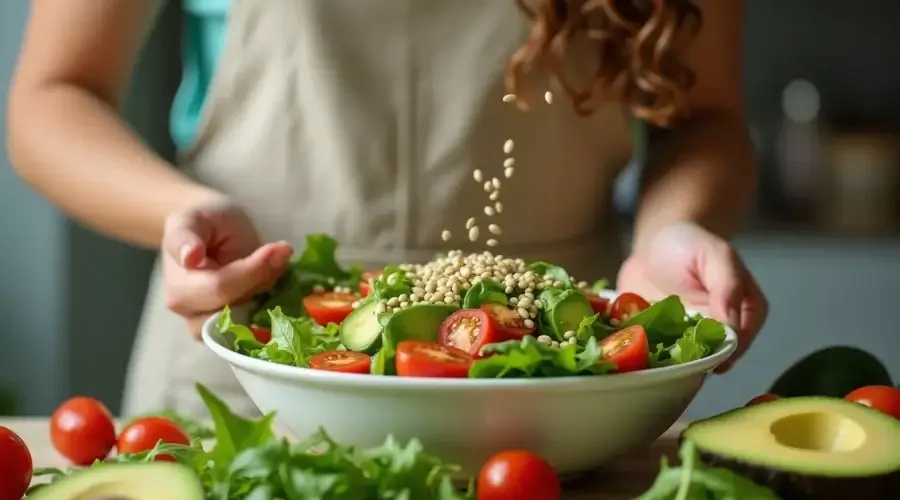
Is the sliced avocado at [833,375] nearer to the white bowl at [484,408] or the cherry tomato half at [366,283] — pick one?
the white bowl at [484,408]

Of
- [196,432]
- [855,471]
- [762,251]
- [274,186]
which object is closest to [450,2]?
[274,186]

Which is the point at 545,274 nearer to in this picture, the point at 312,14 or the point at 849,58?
the point at 312,14

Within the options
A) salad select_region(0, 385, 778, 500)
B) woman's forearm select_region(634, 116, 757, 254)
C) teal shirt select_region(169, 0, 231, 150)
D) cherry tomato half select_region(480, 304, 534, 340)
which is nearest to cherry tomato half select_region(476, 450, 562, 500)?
salad select_region(0, 385, 778, 500)

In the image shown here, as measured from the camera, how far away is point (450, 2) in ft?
3.57

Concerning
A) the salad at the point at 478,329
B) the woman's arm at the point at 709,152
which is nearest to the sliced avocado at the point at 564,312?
the salad at the point at 478,329

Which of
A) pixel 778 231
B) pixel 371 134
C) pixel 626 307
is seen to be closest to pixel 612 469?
pixel 626 307

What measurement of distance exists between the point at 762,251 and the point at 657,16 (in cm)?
118

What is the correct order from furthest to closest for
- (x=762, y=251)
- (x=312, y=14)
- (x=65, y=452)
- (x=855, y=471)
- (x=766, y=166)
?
(x=766, y=166)
(x=762, y=251)
(x=312, y=14)
(x=65, y=452)
(x=855, y=471)

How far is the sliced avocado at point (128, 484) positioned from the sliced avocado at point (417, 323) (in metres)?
0.16

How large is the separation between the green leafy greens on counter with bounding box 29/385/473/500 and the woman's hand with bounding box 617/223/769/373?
1.09 feet

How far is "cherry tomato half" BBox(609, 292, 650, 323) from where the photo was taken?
2.60 feet

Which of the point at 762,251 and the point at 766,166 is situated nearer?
the point at 762,251

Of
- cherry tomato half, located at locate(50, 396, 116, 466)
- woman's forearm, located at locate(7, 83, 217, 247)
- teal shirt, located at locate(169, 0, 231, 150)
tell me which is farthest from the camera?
teal shirt, located at locate(169, 0, 231, 150)

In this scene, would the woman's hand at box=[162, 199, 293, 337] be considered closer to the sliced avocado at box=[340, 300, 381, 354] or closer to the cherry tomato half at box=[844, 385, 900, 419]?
the sliced avocado at box=[340, 300, 381, 354]
